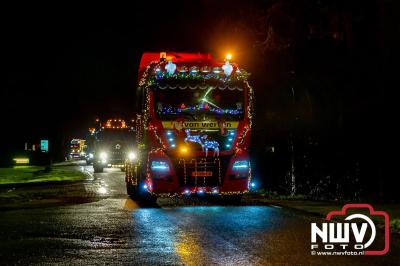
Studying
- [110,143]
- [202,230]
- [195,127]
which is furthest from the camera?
[110,143]

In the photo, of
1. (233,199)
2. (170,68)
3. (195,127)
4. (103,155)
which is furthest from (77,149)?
(195,127)

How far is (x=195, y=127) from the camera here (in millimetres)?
17875

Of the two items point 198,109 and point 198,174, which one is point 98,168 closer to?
point 198,109

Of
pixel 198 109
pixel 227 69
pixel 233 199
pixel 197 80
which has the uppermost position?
pixel 227 69

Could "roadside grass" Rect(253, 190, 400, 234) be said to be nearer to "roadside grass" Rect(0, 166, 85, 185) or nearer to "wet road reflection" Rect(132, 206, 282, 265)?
"wet road reflection" Rect(132, 206, 282, 265)

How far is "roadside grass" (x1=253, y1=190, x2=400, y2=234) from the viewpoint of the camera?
14.4 metres

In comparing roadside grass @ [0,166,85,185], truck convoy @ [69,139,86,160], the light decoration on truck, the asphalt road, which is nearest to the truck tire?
roadside grass @ [0,166,85,185]

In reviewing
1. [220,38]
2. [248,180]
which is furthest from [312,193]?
[220,38]

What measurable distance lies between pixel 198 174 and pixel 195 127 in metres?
1.29

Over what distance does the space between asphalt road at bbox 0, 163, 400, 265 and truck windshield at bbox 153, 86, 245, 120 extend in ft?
8.45

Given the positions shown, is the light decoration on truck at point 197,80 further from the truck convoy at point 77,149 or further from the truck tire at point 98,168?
the truck convoy at point 77,149

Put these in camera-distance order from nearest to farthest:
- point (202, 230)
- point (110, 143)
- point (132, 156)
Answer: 1. point (202, 230)
2. point (132, 156)
3. point (110, 143)

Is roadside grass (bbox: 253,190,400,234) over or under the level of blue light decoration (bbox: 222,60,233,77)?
under

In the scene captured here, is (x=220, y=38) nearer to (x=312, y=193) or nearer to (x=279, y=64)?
(x=279, y=64)
